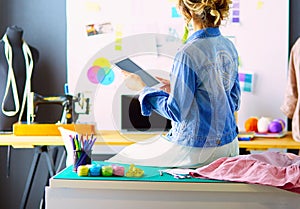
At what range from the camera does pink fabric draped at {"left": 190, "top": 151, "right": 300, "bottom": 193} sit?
163 centimetres

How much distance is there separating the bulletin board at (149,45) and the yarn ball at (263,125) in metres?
0.14

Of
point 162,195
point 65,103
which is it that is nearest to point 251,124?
point 65,103

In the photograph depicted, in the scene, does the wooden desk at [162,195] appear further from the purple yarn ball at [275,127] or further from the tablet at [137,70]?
the purple yarn ball at [275,127]

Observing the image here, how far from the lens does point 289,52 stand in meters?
3.22

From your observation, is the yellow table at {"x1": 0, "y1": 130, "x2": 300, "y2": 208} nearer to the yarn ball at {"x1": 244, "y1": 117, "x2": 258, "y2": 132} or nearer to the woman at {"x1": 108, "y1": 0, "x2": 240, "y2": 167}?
the yarn ball at {"x1": 244, "y1": 117, "x2": 258, "y2": 132}

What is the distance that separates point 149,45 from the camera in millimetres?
3396

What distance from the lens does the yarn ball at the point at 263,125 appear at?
310 centimetres

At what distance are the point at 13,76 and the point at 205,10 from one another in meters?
1.57

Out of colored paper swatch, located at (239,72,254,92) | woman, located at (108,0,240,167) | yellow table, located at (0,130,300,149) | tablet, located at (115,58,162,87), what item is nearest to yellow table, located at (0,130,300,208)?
yellow table, located at (0,130,300,149)

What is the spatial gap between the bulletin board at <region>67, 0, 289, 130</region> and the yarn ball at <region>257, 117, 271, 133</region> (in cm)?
14

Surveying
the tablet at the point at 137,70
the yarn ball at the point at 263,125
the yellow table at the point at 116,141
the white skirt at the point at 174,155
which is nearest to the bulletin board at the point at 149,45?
the yarn ball at the point at 263,125

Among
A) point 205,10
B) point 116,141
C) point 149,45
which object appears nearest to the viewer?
point 205,10

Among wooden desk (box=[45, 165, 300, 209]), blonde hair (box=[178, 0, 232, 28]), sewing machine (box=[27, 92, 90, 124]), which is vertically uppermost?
blonde hair (box=[178, 0, 232, 28])

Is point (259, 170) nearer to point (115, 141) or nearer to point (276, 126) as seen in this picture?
point (115, 141)
